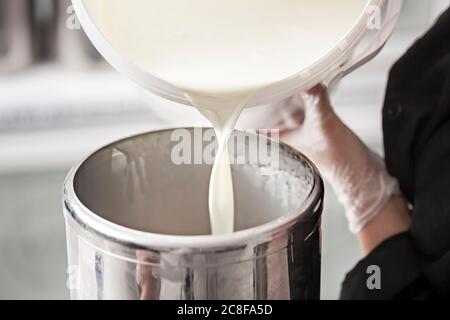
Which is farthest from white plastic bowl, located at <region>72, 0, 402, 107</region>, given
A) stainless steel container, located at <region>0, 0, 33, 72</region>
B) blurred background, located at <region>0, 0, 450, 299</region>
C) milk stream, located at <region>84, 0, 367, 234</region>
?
stainless steel container, located at <region>0, 0, 33, 72</region>

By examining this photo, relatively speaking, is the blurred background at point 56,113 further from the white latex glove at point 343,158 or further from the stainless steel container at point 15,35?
the white latex glove at point 343,158

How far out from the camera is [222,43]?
2.21ft

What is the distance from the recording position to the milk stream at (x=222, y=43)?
64 centimetres

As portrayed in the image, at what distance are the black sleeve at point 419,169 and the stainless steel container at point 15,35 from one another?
134 cm

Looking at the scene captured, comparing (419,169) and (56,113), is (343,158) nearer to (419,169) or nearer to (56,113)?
(419,169)

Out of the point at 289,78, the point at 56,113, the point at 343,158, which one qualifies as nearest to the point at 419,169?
the point at 343,158

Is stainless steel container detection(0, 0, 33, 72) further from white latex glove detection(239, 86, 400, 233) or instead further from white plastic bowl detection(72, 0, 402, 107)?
white plastic bowl detection(72, 0, 402, 107)

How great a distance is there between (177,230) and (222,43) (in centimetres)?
17

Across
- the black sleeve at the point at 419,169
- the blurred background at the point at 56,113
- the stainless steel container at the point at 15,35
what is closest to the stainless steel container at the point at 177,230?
the black sleeve at the point at 419,169

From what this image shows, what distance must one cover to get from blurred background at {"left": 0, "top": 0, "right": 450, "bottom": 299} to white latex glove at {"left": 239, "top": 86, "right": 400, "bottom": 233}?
3.38 feet

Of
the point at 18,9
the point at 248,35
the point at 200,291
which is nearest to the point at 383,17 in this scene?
the point at 248,35

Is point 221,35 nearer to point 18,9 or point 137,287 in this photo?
point 137,287

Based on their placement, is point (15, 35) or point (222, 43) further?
point (15, 35)
